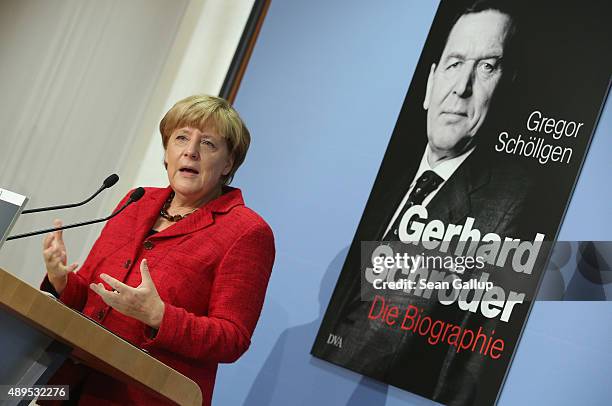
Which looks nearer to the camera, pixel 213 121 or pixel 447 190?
pixel 213 121

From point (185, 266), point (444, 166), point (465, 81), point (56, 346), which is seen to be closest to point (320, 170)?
point (444, 166)

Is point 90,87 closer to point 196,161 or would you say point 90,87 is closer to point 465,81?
point 465,81

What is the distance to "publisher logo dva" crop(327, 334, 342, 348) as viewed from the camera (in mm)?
3274

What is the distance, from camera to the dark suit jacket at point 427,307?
2953mm

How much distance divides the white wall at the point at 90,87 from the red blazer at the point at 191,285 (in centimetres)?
180

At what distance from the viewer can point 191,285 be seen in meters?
2.20

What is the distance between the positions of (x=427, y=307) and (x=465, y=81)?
0.89m

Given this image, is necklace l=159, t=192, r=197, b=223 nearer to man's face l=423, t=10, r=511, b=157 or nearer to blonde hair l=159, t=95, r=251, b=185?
blonde hair l=159, t=95, r=251, b=185

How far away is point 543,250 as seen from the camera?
288 centimetres

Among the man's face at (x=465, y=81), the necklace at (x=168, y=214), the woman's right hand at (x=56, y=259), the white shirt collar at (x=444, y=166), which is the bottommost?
the woman's right hand at (x=56, y=259)

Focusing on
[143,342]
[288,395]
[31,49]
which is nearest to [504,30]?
[288,395]

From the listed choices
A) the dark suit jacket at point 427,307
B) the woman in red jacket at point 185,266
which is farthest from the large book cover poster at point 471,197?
the woman in red jacket at point 185,266

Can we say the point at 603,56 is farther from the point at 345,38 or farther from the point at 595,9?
the point at 345,38

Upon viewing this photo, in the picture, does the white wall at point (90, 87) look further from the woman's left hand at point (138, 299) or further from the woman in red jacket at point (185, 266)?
the woman's left hand at point (138, 299)
